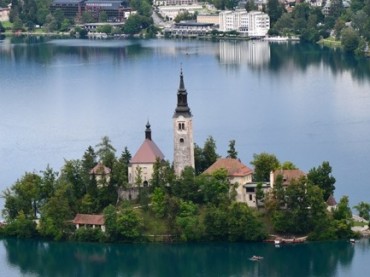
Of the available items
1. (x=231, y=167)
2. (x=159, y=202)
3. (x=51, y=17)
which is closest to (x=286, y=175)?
(x=231, y=167)

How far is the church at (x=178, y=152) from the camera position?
107 ft

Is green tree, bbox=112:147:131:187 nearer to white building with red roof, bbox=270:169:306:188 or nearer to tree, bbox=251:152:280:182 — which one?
tree, bbox=251:152:280:182

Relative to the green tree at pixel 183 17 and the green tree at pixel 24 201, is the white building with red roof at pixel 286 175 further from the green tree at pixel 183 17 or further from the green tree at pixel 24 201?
the green tree at pixel 183 17

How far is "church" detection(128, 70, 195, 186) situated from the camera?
32594 mm

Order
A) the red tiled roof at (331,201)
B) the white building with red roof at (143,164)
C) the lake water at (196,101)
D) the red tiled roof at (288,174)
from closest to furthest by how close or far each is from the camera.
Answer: the red tiled roof at (288,174) → the red tiled roof at (331,201) → the white building with red roof at (143,164) → the lake water at (196,101)

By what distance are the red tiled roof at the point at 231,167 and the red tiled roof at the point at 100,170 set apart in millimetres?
2473

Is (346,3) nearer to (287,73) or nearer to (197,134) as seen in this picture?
(287,73)

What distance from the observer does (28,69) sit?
66000mm

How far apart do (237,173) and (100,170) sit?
11.2ft

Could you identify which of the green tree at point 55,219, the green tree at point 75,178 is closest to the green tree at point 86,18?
the green tree at point 75,178

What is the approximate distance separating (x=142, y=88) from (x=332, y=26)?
940 inches

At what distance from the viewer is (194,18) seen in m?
88.4

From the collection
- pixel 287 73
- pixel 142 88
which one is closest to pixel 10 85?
pixel 142 88

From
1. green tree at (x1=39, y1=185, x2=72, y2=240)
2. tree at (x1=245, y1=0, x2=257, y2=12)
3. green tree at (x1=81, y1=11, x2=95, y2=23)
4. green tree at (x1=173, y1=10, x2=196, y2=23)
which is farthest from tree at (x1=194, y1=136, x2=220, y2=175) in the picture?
green tree at (x1=81, y1=11, x2=95, y2=23)
